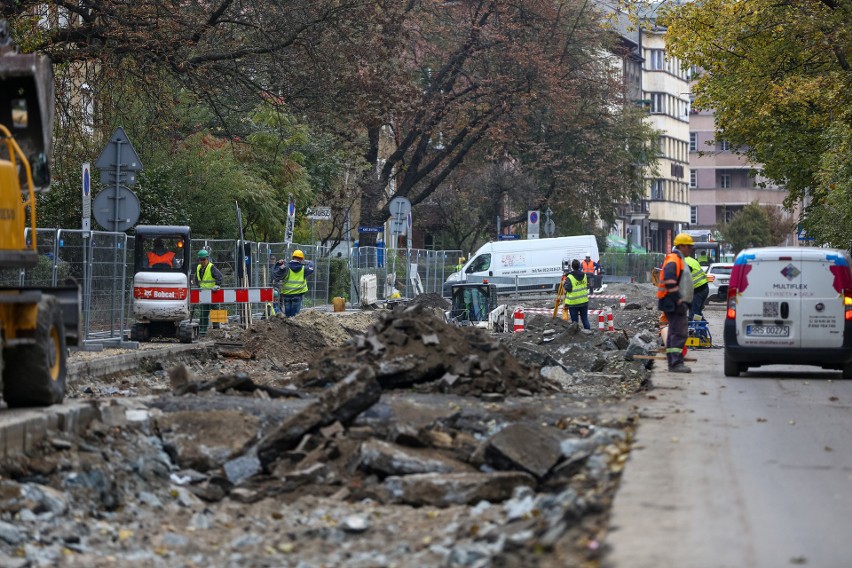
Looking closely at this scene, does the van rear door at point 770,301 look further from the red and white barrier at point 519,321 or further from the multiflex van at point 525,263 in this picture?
the multiflex van at point 525,263

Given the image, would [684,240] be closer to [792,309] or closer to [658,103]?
[792,309]

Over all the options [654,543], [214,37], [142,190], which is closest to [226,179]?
[142,190]

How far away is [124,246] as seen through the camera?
23.5m

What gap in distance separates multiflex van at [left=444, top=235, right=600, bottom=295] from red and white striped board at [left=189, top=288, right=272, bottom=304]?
83.4ft

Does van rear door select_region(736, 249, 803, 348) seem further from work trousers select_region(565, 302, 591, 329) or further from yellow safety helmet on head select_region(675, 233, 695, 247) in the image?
work trousers select_region(565, 302, 591, 329)

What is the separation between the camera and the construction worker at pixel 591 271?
4734cm

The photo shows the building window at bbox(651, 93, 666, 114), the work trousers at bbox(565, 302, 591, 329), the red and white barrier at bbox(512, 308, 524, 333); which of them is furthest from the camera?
the building window at bbox(651, 93, 666, 114)

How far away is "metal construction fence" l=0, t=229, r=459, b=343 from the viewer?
20656 millimetres

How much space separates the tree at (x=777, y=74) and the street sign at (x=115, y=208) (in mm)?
16558

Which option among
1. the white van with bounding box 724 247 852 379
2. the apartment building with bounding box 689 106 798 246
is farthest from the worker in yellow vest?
the apartment building with bounding box 689 106 798 246

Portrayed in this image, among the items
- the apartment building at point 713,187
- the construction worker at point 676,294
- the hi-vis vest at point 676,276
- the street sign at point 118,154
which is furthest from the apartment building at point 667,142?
the hi-vis vest at point 676,276

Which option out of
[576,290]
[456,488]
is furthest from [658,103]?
[456,488]

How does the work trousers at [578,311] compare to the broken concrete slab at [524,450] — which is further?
the work trousers at [578,311]

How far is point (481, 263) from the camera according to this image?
2074 inches
